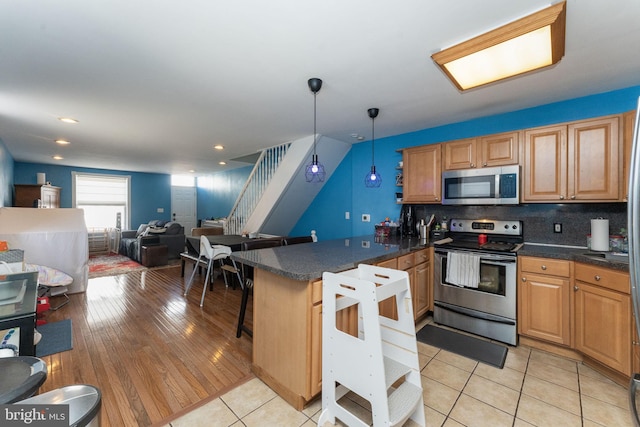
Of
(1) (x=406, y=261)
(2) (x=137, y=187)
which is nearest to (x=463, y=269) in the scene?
(1) (x=406, y=261)

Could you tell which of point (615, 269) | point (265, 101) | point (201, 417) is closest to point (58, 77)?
point (265, 101)

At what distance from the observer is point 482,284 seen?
258 centimetres

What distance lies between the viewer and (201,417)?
1606 millimetres

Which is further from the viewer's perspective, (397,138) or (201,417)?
(397,138)

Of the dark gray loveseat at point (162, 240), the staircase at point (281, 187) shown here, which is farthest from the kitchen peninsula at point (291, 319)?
the dark gray loveseat at point (162, 240)

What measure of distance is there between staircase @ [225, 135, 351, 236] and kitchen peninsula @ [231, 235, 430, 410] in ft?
7.65

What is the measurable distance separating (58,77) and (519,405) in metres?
4.21

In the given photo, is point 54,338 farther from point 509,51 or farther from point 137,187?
point 137,187

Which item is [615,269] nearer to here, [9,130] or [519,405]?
[519,405]

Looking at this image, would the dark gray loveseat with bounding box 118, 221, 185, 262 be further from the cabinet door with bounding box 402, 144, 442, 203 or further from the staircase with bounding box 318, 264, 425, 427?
the staircase with bounding box 318, 264, 425, 427

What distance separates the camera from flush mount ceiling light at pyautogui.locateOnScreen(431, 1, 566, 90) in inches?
60.0

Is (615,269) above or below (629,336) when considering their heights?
above

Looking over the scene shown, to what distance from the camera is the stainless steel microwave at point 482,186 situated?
266cm

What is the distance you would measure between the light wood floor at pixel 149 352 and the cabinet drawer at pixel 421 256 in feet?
5.86
